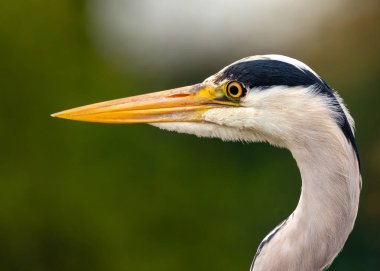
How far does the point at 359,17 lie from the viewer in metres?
13.1

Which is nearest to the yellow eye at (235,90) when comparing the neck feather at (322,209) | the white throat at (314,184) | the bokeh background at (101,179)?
the white throat at (314,184)

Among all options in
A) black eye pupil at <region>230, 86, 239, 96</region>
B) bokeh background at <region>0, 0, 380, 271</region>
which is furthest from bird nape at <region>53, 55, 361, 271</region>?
bokeh background at <region>0, 0, 380, 271</region>

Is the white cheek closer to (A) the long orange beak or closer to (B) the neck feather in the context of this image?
(A) the long orange beak

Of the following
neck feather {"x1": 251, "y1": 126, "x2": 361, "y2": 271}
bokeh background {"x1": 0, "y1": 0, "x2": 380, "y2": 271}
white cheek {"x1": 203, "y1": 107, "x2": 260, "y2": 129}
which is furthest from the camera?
bokeh background {"x1": 0, "y1": 0, "x2": 380, "y2": 271}

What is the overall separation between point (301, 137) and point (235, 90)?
0.30 m

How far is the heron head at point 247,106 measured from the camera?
2645 millimetres

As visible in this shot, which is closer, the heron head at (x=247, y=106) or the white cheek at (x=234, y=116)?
the heron head at (x=247, y=106)

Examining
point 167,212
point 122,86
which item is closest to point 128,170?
point 167,212

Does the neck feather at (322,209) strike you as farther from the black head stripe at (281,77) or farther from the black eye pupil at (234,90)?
the black eye pupil at (234,90)

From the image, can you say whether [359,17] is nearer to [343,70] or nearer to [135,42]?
[343,70]

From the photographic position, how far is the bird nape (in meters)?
2.58

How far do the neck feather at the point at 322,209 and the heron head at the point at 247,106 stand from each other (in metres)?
0.09

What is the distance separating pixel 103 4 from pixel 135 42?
64 cm

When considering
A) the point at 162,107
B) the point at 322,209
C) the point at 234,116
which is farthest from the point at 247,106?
the point at 322,209
